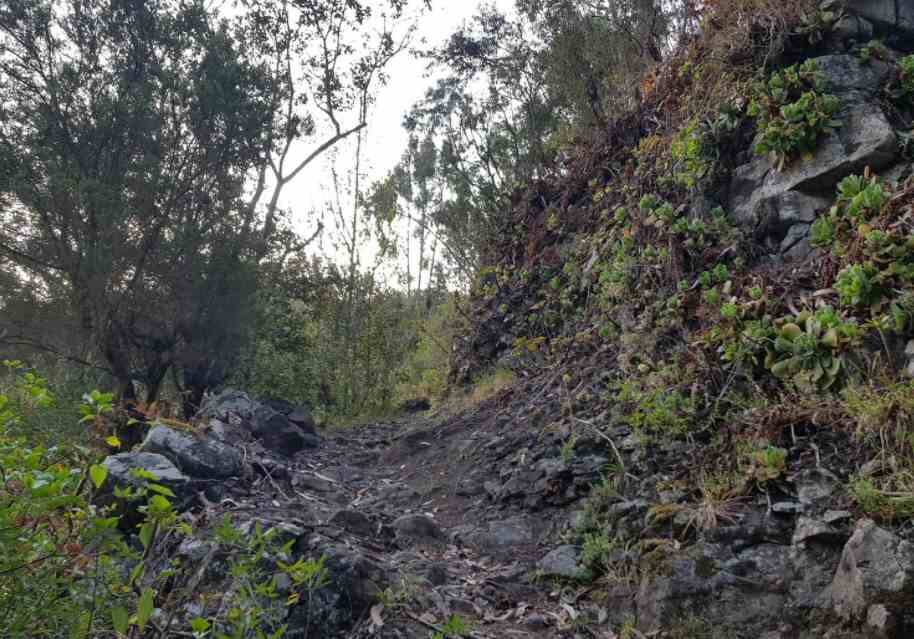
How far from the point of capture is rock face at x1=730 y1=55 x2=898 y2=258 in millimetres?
4559

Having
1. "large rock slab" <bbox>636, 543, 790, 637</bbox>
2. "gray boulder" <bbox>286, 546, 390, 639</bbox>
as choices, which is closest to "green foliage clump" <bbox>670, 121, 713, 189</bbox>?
"large rock slab" <bbox>636, 543, 790, 637</bbox>

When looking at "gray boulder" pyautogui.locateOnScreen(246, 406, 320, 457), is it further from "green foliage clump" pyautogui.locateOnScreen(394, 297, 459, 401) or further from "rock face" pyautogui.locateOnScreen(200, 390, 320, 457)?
"green foliage clump" pyautogui.locateOnScreen(394, 297, 459, 401)

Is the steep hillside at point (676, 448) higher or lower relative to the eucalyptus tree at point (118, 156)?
lower

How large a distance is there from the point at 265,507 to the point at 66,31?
7262 millimetres

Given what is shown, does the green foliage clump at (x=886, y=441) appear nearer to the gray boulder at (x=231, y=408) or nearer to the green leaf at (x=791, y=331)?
the green leaf at (x=791, y=331)

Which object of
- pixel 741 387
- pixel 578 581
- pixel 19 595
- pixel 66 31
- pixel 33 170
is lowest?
pixel 578 581

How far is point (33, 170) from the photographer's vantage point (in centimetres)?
741

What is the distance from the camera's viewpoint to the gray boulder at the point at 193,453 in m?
4.59

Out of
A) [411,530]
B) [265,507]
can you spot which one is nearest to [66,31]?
[265,507]

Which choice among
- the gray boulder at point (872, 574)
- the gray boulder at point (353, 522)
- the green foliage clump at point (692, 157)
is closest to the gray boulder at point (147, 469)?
the gray boulder at point (353, 522)

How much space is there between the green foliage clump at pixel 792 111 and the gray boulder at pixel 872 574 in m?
3.22

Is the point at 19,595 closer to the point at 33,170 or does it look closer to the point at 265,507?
the point at 265,507

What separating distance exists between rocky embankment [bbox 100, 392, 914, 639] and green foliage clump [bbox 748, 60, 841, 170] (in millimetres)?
2530

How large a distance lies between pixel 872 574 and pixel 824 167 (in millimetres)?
3245
